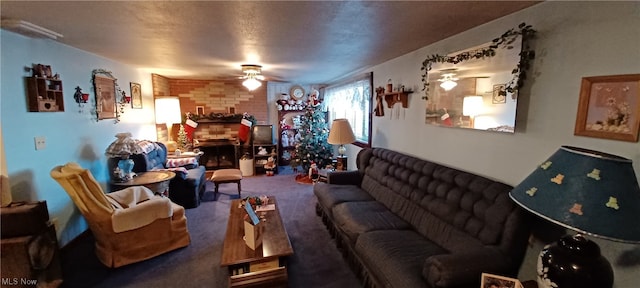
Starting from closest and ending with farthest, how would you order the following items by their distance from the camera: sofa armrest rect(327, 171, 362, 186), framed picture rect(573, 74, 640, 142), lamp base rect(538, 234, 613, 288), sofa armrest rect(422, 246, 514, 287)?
lamp base rect(538, 234, 613, 288), framed picture rect(573, 74, 640, 142), sofa armrest rect(422, 246, 514, 287), sofa armrest rect(327, 171, 362, 186)

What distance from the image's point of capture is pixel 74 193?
2244mm

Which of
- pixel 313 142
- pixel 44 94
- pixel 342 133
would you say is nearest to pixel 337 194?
pixel 342 133

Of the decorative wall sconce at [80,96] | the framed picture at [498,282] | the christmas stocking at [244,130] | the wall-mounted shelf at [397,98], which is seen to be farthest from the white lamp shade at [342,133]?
the decorative wall sconce at [80,96]

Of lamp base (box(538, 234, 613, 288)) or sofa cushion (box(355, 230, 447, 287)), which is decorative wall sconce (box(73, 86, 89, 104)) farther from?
lamp base (box(538, 234, 613, 288))

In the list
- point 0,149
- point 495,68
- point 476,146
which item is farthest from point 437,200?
point 0,149

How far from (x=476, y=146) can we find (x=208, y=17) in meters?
2.29

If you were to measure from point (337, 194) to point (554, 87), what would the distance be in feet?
7.05

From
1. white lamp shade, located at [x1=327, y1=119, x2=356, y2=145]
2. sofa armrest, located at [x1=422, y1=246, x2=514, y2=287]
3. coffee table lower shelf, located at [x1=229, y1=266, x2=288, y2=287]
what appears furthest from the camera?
white lamp shade, located at [x1=327, y1=119, x2=356, y2=145]

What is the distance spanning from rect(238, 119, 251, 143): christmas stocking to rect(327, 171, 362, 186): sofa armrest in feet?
9.63

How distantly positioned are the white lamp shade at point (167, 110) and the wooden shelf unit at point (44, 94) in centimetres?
231

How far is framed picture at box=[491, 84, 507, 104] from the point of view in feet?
6.37

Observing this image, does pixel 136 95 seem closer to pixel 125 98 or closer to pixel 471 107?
pixel 125 98

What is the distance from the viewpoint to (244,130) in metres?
5.89

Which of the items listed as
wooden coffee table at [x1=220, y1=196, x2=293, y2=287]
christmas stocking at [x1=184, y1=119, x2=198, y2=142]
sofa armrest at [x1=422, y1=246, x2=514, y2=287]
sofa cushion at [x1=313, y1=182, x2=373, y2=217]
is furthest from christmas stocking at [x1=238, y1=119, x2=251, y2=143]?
sofa armrest at [x1=422, y1=246, x2=514, y2=287]
